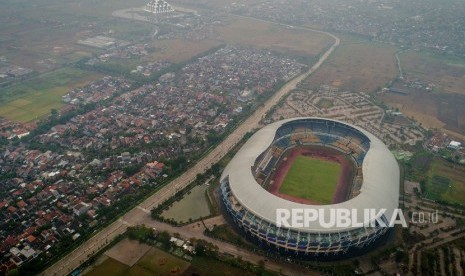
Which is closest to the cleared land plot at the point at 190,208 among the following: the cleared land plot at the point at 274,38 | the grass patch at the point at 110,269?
the grass patch at the point at 110,269

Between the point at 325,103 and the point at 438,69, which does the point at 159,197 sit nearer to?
the point at 325,103

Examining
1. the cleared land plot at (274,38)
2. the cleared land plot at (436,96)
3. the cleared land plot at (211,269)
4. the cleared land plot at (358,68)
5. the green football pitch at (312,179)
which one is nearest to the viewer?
the cleared land plot at (211,269)

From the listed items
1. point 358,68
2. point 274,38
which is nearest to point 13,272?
point 358,68

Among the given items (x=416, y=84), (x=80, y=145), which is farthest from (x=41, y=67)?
(x=416, y=84)

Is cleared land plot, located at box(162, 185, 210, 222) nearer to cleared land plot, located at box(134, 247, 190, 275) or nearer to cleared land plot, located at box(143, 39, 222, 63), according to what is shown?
cleared land plot, located at box(134, 247, 190, 275)

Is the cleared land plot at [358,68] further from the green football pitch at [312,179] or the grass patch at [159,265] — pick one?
the grass patch at [159,265]

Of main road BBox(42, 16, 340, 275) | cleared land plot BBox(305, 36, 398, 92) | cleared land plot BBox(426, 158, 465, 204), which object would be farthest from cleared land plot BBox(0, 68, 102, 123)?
cleared land plot BBox(426, 158, 465, 204)

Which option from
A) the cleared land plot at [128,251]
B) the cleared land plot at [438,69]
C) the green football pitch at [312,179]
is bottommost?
the cleared land plot at [128,251]

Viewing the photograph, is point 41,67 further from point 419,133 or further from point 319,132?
point 419,133
